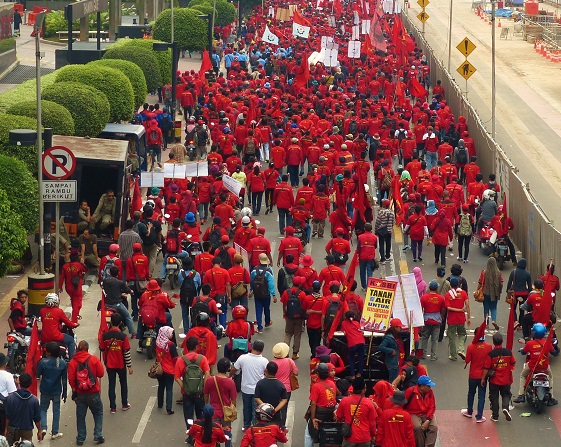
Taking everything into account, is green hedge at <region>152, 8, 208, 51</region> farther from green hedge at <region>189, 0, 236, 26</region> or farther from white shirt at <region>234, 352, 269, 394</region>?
white shirt at <region>234, 352, 269, 394</region>

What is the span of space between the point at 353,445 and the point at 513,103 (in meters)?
42.1

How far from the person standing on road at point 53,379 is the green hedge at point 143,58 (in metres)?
27.2

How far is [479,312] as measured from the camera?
78.7 feet

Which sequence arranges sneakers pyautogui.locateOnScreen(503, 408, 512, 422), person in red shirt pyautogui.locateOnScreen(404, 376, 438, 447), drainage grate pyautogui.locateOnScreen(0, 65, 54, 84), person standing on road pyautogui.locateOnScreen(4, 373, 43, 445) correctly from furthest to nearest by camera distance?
drainage grate pyautogui.locateOnScreen(0, 65, 54, 84) < sneakers pyautogui.locateOnScreen(503, 408, 512, 422) < person in red shirt pyautogui.locateOnScreen(404, 376, 438, 447) < person standing on road pyautogui.locateOnScreen(4, 373, 43, 445)

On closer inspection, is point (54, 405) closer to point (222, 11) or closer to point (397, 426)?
point (397, 426)

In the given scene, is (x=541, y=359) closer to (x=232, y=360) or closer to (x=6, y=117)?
(x=232, y=360)

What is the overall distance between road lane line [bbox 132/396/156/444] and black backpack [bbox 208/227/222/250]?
5815mm

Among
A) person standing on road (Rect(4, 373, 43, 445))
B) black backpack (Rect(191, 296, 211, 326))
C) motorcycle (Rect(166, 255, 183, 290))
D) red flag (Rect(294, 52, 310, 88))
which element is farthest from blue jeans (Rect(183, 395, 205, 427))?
red flag (Rect(294, 52, 310, 88))

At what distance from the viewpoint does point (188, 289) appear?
2156 centimetres

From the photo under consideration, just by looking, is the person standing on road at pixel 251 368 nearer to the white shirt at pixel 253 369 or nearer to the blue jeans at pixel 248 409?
the white shirt at pixel 253 369

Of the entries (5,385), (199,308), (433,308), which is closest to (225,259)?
(199,308)

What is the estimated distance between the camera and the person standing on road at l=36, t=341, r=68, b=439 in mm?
17328

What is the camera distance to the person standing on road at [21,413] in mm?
15984

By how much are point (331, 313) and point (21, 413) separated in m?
5.21
